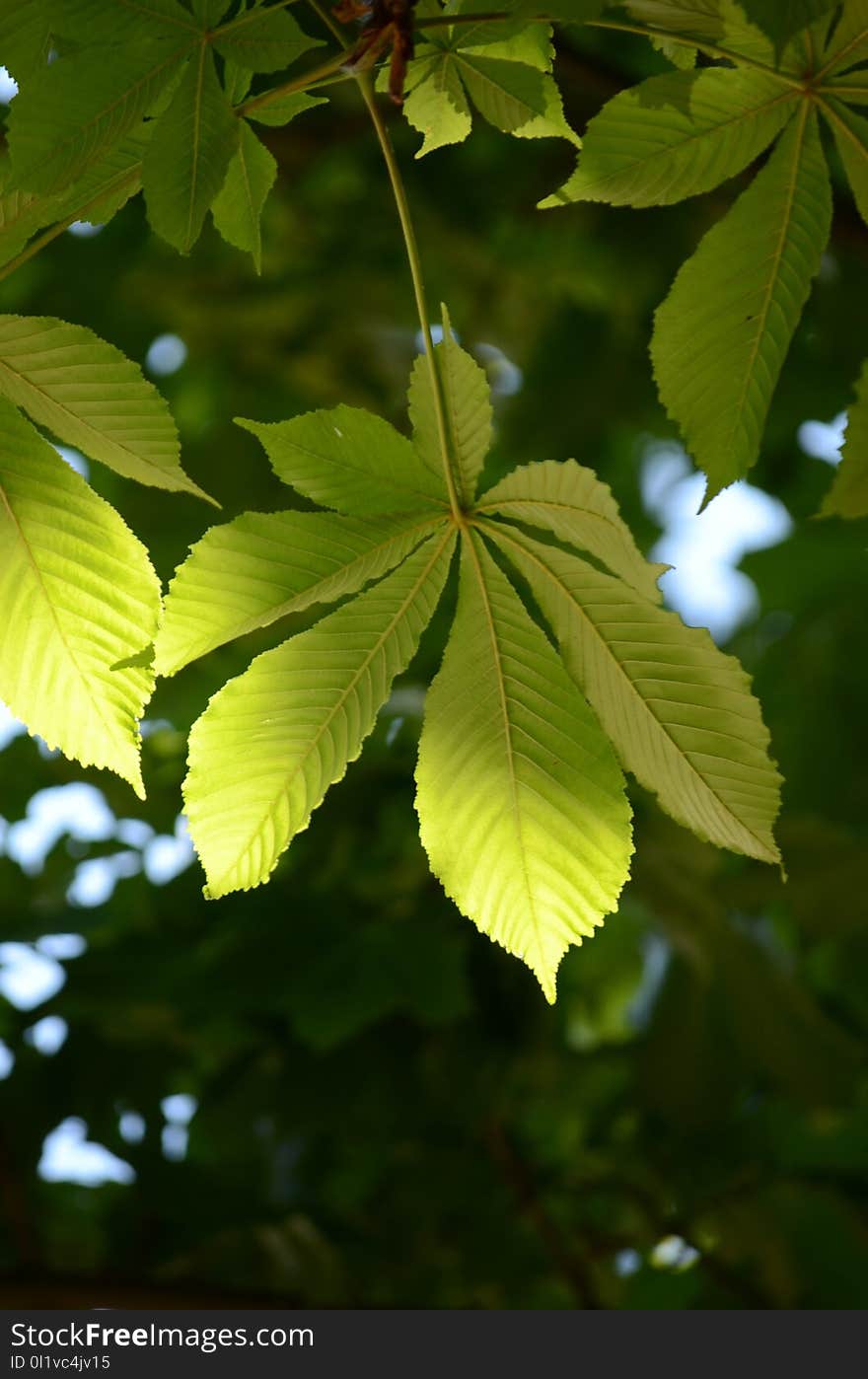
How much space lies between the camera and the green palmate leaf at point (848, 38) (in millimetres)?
698

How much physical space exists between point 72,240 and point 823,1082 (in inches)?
72.0

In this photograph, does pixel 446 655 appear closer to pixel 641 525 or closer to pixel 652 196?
pixel 652 196

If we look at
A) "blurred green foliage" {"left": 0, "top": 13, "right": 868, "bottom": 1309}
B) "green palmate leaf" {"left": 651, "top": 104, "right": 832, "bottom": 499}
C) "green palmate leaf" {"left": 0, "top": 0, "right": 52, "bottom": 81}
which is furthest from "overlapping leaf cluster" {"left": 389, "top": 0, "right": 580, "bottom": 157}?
"blurred green foliage" {"left": 0, "top": 13, "right": 868, "bottom": 1309}

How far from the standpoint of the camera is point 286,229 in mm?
2867

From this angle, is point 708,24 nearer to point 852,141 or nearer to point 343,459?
point 852,141

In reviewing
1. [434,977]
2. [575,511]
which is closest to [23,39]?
[575,511]

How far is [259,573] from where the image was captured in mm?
706

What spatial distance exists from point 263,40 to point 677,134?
0.24 m

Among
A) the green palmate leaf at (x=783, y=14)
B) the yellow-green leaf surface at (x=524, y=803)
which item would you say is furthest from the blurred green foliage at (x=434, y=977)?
the green palmate leaf at (x=783, y=14)

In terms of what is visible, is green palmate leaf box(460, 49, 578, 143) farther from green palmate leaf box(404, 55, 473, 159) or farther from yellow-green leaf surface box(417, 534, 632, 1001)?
yellow-green leaf surface box(417, 534, 632, 1001)

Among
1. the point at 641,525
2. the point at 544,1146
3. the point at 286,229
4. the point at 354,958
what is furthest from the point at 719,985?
the point at 286,229

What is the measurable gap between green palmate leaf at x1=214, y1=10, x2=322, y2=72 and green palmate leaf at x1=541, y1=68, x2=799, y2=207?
0.55ft

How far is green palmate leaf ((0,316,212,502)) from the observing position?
2.35ft

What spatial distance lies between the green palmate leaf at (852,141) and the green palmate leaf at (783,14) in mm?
140
